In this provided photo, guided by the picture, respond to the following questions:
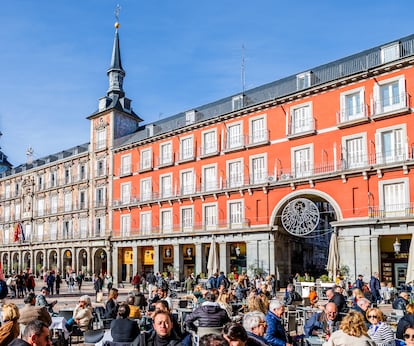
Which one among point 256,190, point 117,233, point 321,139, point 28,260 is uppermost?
point 321,139

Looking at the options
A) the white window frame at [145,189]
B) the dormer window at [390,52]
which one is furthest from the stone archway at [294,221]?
the white window frame at [145,189]

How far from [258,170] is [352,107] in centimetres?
771

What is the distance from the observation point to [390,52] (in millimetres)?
25984

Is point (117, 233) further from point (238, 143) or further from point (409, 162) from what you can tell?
point (409, 162)

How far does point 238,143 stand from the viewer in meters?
32.8

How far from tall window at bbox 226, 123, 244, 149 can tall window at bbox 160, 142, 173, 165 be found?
257 inches

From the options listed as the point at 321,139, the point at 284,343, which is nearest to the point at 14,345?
the point at 284,343

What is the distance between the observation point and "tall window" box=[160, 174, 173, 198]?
37.6 m

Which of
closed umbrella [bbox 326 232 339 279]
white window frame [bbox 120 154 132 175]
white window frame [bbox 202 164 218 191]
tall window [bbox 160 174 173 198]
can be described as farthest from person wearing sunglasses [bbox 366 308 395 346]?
white window frame [bbox 120 154 132 175]

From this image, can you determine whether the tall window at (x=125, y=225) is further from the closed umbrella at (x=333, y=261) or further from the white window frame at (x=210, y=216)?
the closed umbrella at (x=333, y=261)

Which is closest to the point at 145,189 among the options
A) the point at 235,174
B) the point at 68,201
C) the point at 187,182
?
the point at 187,182

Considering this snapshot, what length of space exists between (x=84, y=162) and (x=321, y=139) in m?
28.0

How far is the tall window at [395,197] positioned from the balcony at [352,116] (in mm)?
3921

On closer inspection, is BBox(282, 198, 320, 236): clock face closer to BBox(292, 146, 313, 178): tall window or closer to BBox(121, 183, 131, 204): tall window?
BBox(292, 146, 313, 178): tall window
